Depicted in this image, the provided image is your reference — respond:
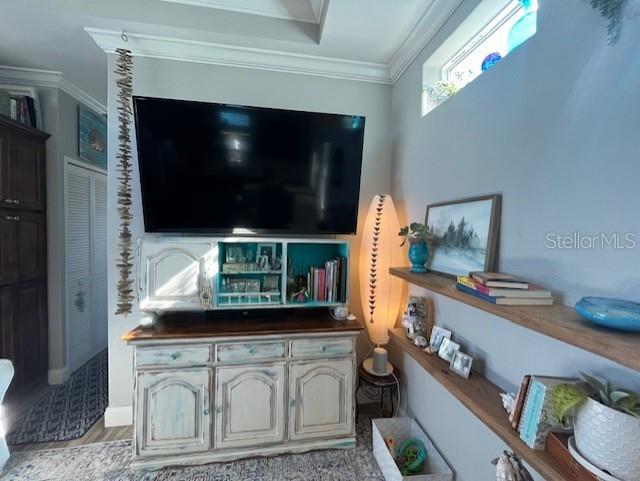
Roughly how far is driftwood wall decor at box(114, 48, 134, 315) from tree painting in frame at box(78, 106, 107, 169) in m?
1.18

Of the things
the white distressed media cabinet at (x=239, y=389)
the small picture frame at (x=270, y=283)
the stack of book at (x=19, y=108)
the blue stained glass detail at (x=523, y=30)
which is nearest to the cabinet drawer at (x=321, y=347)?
the white distressed media cabinet at (x=239, y=389)

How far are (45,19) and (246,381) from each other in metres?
2.44

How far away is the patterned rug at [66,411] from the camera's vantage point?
1866 mm

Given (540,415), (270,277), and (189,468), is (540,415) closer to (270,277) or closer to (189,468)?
(270,277)

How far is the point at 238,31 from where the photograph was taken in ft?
5.88

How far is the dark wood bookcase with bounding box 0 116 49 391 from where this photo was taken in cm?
206

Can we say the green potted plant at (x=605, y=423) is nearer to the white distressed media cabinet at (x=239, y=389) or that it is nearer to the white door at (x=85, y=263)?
the white distressed media cabinet at (x=239, y=389)

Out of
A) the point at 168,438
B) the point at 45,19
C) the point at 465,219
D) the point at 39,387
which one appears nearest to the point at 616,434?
the point at 465,219

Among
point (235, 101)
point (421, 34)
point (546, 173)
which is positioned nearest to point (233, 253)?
point (235, 101)

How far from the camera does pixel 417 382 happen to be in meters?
1.82

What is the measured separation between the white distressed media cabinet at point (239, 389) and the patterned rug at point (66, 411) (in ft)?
2.59

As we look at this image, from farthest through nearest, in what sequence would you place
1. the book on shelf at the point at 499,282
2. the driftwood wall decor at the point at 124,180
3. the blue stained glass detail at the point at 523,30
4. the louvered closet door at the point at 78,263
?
the louvered closet door at the point at 78,263 < the driftwood wall decor at the point at 124,180 < the blue stained glass detail at the point at 523,30 < the book on shelf at the point at 499,282

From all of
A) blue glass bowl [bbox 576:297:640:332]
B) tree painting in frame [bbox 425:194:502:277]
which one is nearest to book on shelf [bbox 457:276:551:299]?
blue glass bowl [bbox 576:297:640:332]

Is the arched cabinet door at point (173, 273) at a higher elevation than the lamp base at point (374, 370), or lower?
higher
